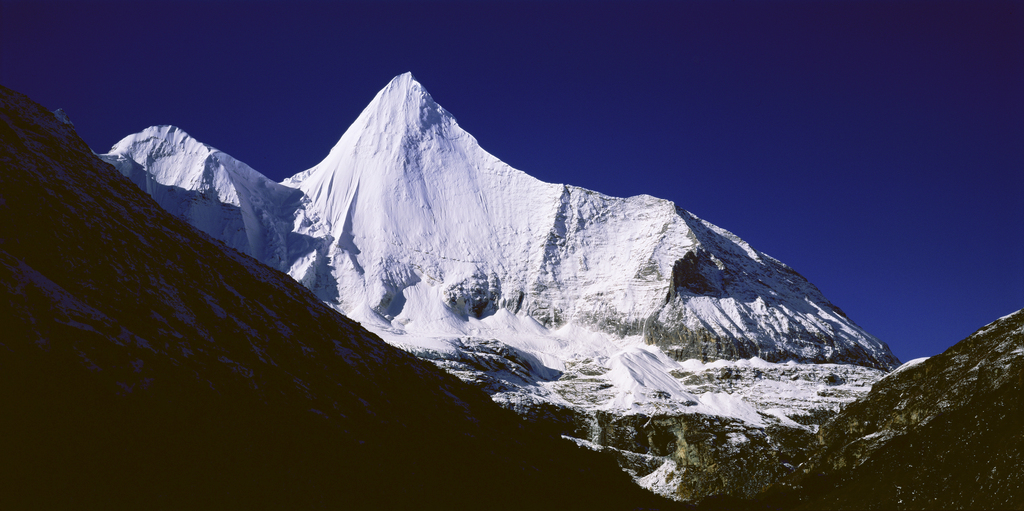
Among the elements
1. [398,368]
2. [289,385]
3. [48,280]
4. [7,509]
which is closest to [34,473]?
[7,509]

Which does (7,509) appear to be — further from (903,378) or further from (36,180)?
(903,378)

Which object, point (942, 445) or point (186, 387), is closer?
point (186, 387)

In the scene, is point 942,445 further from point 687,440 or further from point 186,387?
point 687,440

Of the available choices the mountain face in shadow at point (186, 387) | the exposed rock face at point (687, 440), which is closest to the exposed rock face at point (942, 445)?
the mountain face in shadow at point (186, 387)

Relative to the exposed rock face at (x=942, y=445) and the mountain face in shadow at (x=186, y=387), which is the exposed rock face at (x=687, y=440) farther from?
the mountain face in shadow at (x=186, y=387)

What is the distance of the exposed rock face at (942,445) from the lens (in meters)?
57.2

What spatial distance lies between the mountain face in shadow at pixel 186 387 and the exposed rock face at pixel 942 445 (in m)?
20.7

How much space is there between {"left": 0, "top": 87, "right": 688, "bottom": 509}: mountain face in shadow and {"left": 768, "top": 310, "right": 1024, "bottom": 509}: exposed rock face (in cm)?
2072

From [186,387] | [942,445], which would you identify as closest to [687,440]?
[942,445]

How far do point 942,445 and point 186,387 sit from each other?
59.7 metres

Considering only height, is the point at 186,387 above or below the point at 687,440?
below

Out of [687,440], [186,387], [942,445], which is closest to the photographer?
[186,387]

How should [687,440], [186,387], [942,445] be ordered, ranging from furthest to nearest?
[687,440] < [942,445] < [186,387]

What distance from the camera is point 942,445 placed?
64.4 metres
